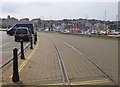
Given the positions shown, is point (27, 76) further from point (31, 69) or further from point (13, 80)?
point (31, 69)

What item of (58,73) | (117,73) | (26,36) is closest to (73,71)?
(58,73)

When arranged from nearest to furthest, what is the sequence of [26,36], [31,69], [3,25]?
[31,69], [26,36], [3,25]

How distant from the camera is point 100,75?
12.2m

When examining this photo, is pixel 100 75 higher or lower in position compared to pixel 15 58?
lower

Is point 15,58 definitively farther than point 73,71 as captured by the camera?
No

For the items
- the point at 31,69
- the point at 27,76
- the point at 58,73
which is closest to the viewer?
the point at 27,76

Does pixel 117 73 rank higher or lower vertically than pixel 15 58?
lower

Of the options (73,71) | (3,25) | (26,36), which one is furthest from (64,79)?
(3,25)

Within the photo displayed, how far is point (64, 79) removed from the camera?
11062 millimetres

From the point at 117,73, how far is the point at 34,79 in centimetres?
343

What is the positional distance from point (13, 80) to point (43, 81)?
0.94 metres

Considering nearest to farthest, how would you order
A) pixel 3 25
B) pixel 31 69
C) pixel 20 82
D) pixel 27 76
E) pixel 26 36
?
pixel 20 82
pixel 27 76
pixel 31 69
pixel 26 36
pixel 3 25

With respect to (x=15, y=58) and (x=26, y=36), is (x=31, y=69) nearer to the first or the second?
(x=15, y=58)

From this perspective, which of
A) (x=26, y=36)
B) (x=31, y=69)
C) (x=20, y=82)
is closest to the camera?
(x=20, y=82)
